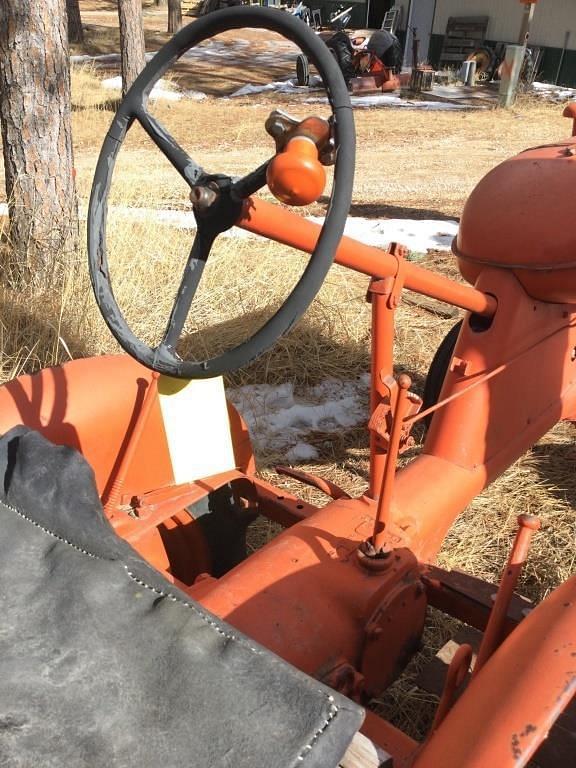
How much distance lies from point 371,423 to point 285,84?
13.5 m

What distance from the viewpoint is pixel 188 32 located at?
1511mm

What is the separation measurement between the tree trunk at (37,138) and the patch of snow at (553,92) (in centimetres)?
1103

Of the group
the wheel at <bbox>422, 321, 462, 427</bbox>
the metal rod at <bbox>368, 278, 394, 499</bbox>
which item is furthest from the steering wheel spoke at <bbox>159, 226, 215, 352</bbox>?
the wheel at <bbox>422, 321, 462, 427</bbox>

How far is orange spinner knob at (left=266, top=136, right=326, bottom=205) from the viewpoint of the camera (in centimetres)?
121

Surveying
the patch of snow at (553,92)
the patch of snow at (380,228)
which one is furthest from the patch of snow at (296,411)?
the patch of snow at (553,92)

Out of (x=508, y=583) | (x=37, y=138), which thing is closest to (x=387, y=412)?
(x=508, y=583)

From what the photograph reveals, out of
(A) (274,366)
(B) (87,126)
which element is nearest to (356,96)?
A: (B) (87,126)

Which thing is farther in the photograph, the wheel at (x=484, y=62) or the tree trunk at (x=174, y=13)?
the tree trunk at (x=174, y=13)

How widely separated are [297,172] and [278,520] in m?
1.10

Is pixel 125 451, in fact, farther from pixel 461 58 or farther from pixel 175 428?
pixel 461 58

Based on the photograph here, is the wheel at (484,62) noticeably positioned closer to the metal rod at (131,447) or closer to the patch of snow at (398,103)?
the patch of snow at (398,103)

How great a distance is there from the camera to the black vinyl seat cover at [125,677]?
871 millimetres

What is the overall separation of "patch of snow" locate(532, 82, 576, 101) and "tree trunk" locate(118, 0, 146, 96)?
6905mm

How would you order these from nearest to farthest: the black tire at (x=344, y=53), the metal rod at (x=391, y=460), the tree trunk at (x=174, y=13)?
the metal rod at (x=391, y=460)
the black tire at (x=344, y=53)
the tree trunk at (x=174, y=13)
